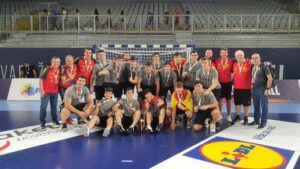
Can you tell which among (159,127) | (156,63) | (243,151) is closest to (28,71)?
(156,63)

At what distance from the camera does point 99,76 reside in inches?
304

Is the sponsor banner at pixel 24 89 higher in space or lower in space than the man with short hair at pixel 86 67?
lower

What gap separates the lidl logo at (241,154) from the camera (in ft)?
16.4

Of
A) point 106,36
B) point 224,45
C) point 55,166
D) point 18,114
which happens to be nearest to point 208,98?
point 55,166

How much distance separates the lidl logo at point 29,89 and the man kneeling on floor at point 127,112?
19.3 feet

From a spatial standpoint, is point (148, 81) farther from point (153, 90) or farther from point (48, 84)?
point (48, 84)

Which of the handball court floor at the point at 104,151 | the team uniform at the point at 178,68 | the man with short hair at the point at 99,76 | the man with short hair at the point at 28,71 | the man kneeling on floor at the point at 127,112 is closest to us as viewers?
the handball court floor at the point at 104,151

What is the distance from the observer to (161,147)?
585cm

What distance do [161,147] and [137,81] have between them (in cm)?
223

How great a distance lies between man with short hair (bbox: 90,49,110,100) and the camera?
7.66 m

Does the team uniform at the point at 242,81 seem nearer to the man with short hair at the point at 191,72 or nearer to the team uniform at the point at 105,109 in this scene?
the man with short hair at the point at 191,72

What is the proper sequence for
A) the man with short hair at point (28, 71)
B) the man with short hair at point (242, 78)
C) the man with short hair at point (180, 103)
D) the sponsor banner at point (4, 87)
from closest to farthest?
the man with short hair at point (180, 103) → the man with short hair at point (242, 78) → the sponsor banner at point (4, 87) → the man with short hair at point (28, 71)

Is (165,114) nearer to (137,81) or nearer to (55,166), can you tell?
(137,81)

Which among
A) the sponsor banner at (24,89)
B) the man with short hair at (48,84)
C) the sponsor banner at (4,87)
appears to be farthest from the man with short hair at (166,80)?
the sponsor banner at (4,87)
